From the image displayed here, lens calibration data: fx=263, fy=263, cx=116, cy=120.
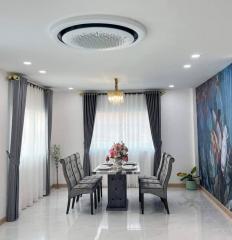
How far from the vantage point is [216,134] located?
17.3ft

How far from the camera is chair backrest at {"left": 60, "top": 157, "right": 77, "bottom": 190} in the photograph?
4843 mm

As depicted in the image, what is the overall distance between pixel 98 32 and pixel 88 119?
178 inches

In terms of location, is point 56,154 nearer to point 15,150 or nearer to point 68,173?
point 68,173

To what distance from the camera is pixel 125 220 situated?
4.49m

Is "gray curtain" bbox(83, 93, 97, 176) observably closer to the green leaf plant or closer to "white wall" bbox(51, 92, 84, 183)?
"white wall" bbox(51, 92, 84, 183)

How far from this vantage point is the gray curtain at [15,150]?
4625 millimetres

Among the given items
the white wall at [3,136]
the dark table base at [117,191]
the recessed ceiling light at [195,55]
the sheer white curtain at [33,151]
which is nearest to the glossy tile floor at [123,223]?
the dark table base at [117,191]

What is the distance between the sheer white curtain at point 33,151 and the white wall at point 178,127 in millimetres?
3191

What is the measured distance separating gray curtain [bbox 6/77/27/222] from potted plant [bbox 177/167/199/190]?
13.4 feet

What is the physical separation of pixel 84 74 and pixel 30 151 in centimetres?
205

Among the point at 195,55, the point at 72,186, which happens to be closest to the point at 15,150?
the point at 72,186

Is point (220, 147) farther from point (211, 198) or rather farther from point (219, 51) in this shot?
point (219, 51)

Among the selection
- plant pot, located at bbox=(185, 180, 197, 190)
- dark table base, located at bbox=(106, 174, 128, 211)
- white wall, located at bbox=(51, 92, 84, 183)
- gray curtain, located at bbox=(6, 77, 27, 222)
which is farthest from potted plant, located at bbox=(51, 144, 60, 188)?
plant pot, located at bbox=(185, 180, 197, 190)

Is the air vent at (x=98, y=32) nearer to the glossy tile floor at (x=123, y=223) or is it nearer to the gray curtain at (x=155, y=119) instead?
the glossy tile floor at (x=123, y=223)
